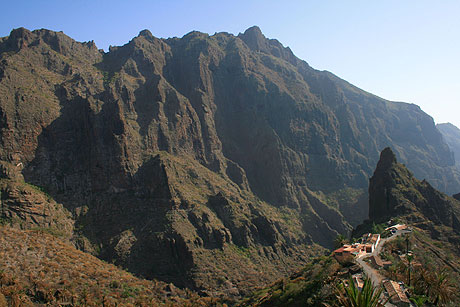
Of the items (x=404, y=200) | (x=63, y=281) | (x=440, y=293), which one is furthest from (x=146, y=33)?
(x=440, y=293)

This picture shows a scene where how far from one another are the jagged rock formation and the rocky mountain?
31725mm

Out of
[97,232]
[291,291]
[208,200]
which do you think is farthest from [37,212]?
[291,291]

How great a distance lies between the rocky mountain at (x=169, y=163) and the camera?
9162cm

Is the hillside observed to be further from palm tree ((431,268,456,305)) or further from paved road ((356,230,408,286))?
paved road ((356,230,408,286))

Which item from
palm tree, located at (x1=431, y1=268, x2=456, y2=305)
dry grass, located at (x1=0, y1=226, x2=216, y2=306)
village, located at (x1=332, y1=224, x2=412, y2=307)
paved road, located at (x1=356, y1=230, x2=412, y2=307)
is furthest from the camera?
dry grass, located at (x1=0, y1=226, x2=216, y2=306)

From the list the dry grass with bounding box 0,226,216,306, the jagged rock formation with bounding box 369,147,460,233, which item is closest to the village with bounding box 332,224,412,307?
the jagged rock formation with bounding box 369,147,460,233

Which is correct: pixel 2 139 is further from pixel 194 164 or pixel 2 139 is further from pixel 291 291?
pixel 291 291

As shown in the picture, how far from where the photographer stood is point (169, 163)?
114 metres

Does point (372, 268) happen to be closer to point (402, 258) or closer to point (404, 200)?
point (402, 258)

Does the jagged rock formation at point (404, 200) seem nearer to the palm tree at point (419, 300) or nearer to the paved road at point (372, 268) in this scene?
the paved road at point (372, 268)

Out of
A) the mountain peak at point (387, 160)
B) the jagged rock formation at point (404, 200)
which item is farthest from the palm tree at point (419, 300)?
the mountain peak at point (387, 160)

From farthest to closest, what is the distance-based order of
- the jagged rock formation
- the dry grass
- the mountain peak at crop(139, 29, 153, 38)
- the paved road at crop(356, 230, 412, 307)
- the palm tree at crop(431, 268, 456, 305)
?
1. the mountain peak at crop(139, 29, 153, 38)
2. the jagged rock formation
3. the dry grass
4. the paved road at crop(356, 230, 412, 307)
5. the palm tree at crop(431, 268, 456, 305)

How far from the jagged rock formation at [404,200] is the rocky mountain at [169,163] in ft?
104

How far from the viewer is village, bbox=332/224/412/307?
34.3 m
